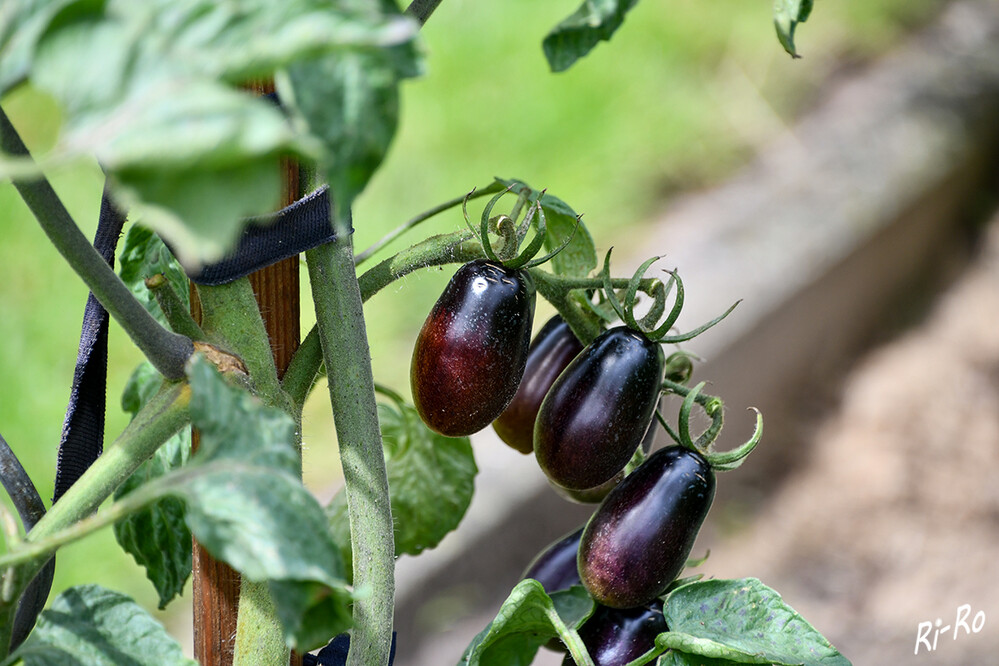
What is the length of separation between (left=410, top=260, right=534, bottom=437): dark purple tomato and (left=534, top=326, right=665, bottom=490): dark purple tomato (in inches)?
1.3

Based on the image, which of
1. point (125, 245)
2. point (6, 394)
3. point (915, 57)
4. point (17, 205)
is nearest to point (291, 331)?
point (125, 245)

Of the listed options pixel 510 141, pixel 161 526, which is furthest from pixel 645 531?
pixel 510 141

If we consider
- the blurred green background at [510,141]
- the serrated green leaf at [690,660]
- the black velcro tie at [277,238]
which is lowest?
the blurred green background at [510,141]

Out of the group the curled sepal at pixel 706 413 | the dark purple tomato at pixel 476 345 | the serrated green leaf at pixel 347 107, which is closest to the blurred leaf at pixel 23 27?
the serrated green leaf at pixel 347 107

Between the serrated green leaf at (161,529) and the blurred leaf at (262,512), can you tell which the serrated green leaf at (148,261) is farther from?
the blurred leaf at (262,512)

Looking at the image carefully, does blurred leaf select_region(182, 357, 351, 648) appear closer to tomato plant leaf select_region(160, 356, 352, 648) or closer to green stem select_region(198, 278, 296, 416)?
tomato plant leaf select_region(160, 356, 352, 648)

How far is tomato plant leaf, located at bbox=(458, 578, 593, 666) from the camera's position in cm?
53

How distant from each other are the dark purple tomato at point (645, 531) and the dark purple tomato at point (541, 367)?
0.08m

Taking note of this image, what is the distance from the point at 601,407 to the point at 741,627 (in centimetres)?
13

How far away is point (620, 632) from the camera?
58 cm

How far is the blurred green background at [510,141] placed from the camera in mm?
1752

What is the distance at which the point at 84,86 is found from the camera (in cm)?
28

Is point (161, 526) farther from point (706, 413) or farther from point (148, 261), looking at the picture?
point (706, 413)

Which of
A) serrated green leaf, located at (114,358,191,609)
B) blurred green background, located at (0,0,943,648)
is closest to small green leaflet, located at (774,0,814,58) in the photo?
serrated green leaf, located at (114,358,191,609)
